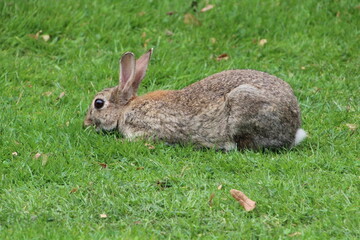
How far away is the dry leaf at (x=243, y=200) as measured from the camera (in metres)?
5.91

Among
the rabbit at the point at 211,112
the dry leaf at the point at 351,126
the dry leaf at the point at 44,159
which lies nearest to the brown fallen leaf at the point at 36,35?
the rabbit at the point at 211,112

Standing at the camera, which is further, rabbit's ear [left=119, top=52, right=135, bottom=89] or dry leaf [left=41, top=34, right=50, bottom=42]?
dry leaf [left=41, top=34, right=50, bottom=42]

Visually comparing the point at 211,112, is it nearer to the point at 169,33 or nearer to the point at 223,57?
the point at 223,57

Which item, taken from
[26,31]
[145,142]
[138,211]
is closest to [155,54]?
[26,31]

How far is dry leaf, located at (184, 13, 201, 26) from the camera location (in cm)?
1058

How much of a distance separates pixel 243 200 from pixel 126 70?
2662 mm

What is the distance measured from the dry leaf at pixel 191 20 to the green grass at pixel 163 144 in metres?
0.08

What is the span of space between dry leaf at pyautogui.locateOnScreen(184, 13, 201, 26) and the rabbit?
258 centimetres

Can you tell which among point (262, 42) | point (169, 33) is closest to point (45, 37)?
point (169, 33)

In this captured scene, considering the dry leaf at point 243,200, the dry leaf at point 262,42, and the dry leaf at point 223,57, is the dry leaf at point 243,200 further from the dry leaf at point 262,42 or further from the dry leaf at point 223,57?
the dry leaf at point 262,42

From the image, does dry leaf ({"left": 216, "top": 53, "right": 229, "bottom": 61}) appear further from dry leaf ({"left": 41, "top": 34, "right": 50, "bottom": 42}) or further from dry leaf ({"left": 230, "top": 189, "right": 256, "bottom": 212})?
dry leaf ({"left": 230, "top": 189, "right": 256, "bottom": 212})

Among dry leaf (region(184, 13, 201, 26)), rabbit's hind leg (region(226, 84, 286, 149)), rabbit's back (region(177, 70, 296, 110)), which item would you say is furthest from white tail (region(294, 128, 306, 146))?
dry leaf (region(184, 13, 201, 26))

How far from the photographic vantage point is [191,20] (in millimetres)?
10617

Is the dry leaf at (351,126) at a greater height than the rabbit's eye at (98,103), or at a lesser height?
lesser
